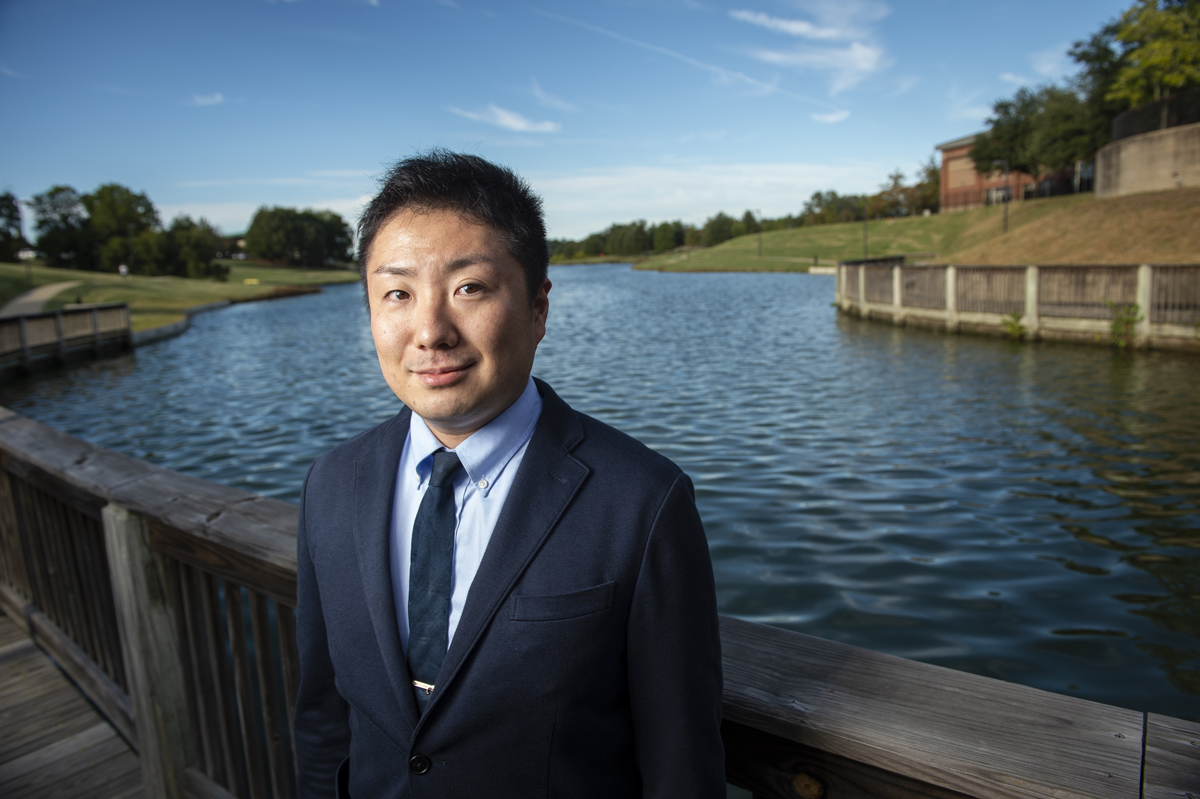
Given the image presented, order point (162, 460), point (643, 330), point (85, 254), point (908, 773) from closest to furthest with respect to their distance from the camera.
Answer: point (908, 773) < point (162, 460) < point (643, 330) < point (85, 254)

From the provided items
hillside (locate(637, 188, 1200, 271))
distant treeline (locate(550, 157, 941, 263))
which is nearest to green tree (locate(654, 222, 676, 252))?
distant treeline (locate(550, 157, 941, 263))

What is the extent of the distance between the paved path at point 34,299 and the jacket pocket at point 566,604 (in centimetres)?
4622

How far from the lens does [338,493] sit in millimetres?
1734

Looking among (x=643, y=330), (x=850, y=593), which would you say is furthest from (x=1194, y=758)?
(x=643, y=330)

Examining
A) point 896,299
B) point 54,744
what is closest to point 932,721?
point 54,744

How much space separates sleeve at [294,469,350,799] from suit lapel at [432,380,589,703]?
21.0 inches

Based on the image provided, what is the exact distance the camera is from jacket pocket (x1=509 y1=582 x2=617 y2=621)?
4.47 ft

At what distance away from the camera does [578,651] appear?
→ 137 centimetres

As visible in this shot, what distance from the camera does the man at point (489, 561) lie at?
1.37 metres

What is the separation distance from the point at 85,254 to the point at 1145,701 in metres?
117

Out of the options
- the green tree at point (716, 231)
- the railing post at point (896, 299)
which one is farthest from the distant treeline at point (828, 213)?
the railing post at point (896, 299)

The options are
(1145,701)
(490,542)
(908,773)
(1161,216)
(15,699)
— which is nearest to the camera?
(908,773)

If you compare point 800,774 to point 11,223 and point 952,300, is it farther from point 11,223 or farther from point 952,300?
point 11,223

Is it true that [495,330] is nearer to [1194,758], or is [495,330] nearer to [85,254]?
[1194,758]
